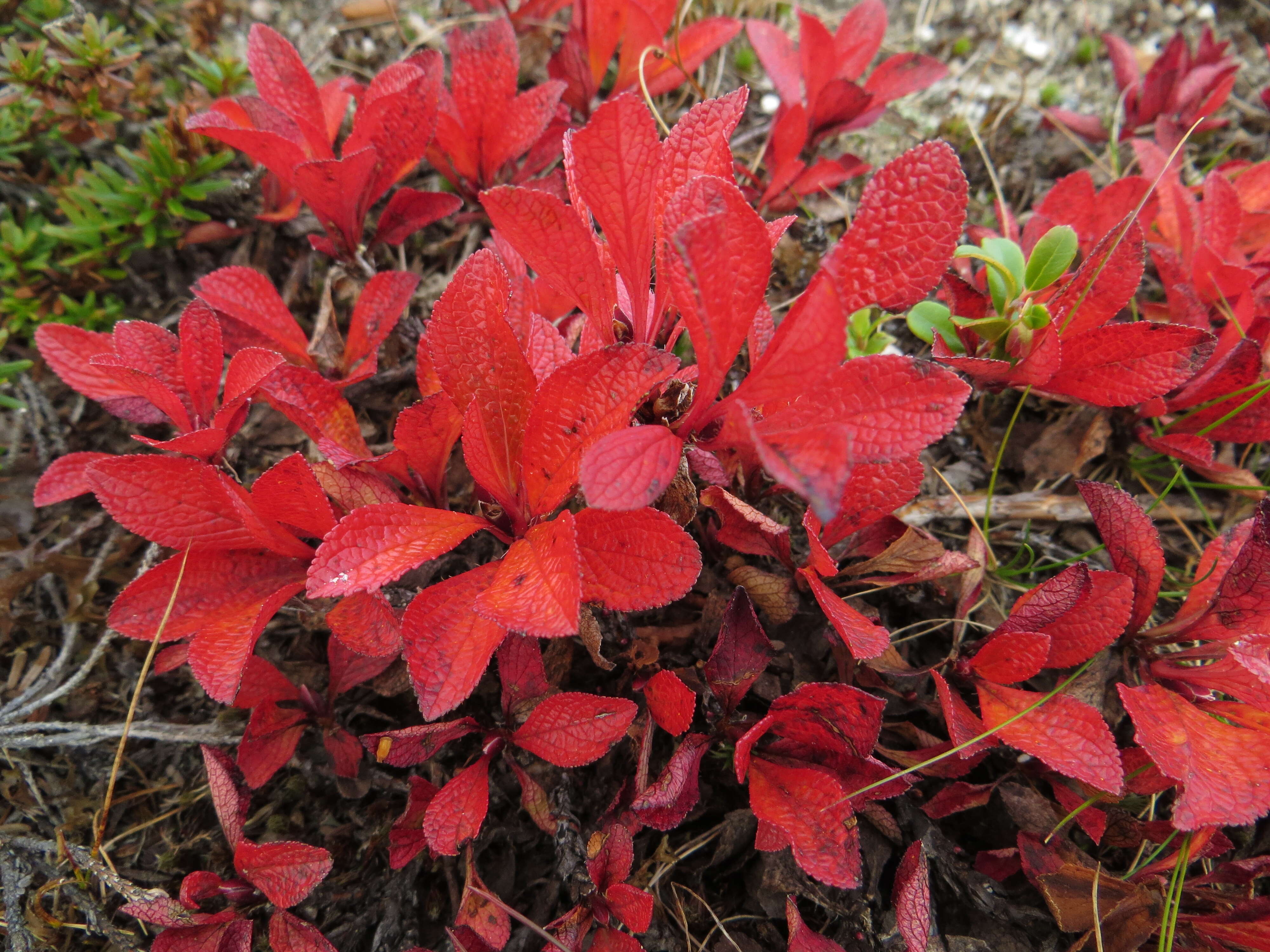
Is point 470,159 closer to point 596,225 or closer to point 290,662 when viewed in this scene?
point 596,225

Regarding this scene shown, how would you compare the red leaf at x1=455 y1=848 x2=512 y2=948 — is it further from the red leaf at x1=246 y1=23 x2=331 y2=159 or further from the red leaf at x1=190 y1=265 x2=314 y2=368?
the red leaf at x1=246 y1=23 x2=331 y2=159

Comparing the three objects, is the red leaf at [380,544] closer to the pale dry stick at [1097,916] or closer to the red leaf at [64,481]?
the red leaf at [64,481]

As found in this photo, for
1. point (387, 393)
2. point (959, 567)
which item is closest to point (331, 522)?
point (387, 393)

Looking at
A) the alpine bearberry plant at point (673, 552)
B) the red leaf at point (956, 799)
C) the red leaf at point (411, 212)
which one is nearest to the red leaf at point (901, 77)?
the alpine bearberry plant at point (673, 552)

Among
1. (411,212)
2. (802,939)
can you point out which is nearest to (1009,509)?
(802,939)

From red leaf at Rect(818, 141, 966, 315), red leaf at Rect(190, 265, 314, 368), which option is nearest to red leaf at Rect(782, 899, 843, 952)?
red leaf at Rect(818, 141, 966, 315)
